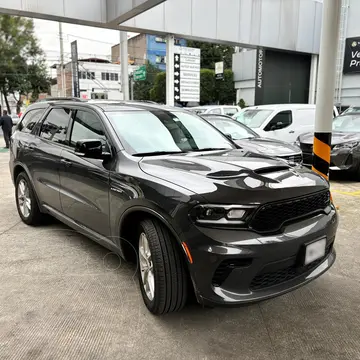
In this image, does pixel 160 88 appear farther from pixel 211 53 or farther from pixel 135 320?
pixel 135 320

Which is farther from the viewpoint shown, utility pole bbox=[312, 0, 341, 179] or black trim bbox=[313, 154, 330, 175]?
Answer: black trim bbox=[313, 154, 330, 175]

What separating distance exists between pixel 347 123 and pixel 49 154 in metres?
7.74

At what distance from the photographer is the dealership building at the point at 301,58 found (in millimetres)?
19562

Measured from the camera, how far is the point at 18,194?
543 cm

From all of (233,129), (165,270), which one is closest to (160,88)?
(233,129)

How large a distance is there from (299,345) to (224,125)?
20.5 feet

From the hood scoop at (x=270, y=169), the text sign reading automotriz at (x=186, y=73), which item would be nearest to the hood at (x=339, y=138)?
the hood scoop at (x=270, y=169)

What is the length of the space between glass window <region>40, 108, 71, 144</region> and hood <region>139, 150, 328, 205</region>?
60.1 inches

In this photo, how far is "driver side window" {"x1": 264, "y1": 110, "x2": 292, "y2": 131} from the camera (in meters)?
10.4

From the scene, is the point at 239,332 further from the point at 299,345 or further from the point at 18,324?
the point at 18,324

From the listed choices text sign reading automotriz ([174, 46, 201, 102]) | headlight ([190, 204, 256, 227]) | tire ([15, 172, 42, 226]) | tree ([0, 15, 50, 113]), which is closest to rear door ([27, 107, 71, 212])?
tire ([15, 172, 42, 226])

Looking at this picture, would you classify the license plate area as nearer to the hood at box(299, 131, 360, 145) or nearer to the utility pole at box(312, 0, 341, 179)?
the utility pole at box(312, 0, 341, 179)

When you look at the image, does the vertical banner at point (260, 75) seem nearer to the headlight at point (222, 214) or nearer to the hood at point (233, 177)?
the hood at point (233, 177)

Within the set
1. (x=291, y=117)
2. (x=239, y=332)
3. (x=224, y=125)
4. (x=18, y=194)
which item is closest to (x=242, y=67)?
(x=291, y=117)
